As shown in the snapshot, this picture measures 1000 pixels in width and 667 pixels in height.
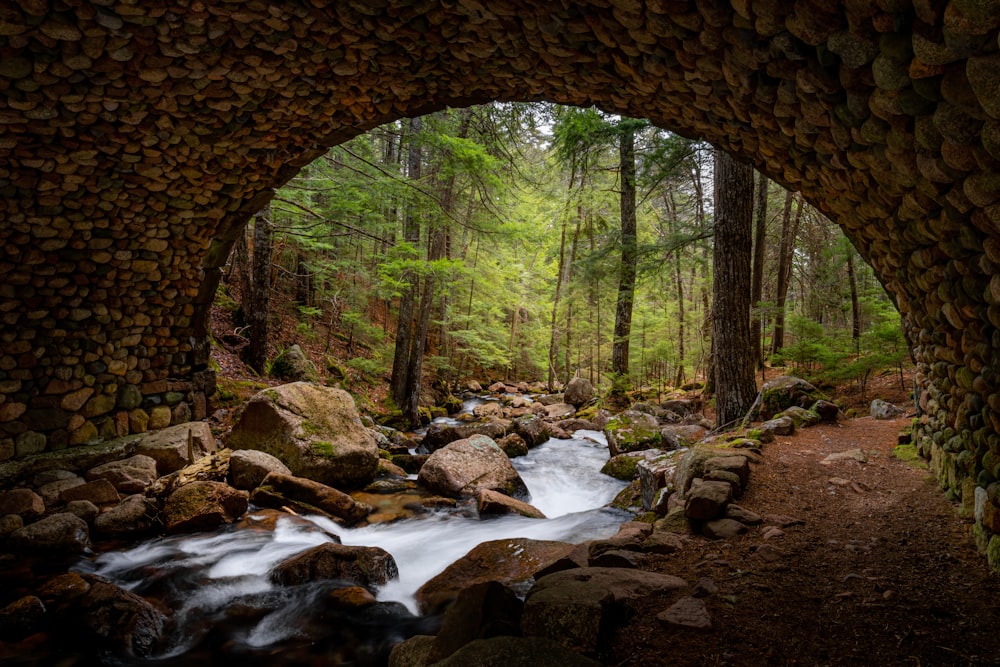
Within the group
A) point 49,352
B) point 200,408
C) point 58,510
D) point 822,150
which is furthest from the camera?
point 200,408

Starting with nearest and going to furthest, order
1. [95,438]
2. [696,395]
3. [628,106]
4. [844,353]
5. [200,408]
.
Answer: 1. [628,106]
2. [95,438]
3. [200,408]
4. [844,353]
5. [696,395]

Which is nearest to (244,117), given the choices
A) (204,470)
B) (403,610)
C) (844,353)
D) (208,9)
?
(208,9)

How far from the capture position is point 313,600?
363 cm

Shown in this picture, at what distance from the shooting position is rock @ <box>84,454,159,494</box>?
4.85 m

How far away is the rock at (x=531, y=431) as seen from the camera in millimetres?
9891

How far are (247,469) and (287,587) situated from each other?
6.81 feet

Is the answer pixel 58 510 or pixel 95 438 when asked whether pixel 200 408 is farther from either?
pixel 58 510

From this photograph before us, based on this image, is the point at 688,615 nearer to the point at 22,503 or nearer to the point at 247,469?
the point at 247,469

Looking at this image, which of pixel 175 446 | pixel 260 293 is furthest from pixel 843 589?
pixel 260 293

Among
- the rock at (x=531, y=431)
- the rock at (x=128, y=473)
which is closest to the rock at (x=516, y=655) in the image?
the rock at (x=128, y=473)

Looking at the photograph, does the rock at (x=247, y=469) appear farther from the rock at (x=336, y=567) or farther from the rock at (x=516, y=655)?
the rock at (x=516, y=655)

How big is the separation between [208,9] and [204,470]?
15.6 feet

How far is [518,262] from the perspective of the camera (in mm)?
20844

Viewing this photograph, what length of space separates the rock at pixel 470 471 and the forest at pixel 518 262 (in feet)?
11.9
